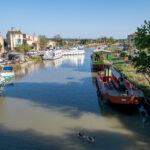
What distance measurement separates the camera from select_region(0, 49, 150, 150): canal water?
8.52 m

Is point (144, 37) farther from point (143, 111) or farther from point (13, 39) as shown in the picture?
point (13, 39)

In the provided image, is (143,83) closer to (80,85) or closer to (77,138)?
(80,85)

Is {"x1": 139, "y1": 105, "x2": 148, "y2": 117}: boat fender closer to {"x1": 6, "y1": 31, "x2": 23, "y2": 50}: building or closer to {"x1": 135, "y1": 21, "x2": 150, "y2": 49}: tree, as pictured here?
{"x1": 135, "y1": 21, "x2": 150, "y2": 49}: tree

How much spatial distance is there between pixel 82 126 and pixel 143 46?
5.56 metres

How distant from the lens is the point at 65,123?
1066 cm

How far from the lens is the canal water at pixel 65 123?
852cm

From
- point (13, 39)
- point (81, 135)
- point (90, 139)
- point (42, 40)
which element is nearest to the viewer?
point (90, 139)

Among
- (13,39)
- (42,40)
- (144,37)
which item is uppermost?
(42,40)

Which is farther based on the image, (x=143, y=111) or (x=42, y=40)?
(x=42, y=40)

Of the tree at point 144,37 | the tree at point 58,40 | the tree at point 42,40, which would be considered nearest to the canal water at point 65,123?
the tree at point 144,37

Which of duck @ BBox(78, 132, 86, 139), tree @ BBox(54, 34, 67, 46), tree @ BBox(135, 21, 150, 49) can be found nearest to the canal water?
duck @ BBox(78, 132, 86, 139)

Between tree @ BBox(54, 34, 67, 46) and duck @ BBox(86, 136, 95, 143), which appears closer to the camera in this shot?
duck @ BBox(86, 136, 95, 143)

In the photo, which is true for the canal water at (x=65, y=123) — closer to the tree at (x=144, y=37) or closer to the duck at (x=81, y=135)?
the duck at (x=81, y=135)

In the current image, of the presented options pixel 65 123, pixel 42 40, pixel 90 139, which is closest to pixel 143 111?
pixel 90 139
